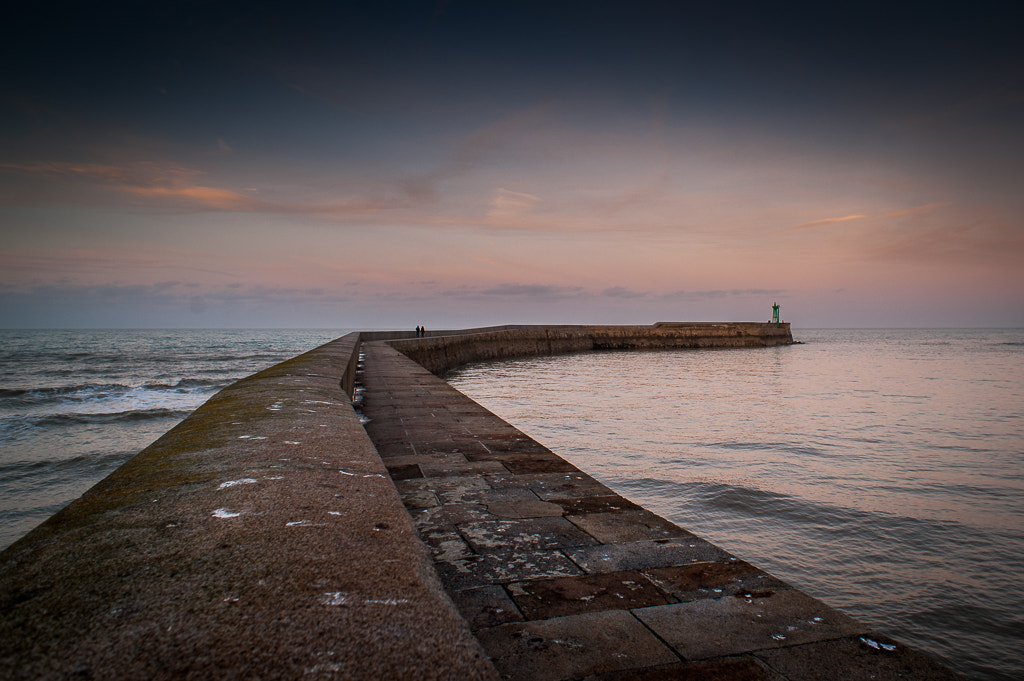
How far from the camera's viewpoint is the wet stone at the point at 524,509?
2951 mm

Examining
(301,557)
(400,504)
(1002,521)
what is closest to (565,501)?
(400,504)

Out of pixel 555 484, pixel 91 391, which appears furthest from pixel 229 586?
pixel 91 391

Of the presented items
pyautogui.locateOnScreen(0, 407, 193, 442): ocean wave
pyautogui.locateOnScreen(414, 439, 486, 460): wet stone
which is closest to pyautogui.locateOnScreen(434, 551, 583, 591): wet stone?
pyautogui.locateOnScreen(414, 439, 486, 460): wet stone

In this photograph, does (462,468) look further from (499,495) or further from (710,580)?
(710,580)

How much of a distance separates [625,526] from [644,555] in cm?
36

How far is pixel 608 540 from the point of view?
2.60 metres

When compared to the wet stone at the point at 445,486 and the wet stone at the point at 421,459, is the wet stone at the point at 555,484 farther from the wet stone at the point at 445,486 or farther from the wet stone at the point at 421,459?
the wet stone at the point at 421,459

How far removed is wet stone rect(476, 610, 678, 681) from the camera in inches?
63.0

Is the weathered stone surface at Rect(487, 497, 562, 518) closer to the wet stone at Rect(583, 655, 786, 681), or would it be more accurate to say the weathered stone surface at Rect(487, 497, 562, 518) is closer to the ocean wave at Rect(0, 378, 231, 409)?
the wet stone at Rect(583, 655, 786, 681)

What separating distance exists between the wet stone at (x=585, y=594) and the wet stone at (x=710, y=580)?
72 millimetres

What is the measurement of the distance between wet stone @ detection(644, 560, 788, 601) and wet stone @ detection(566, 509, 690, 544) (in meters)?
0.33

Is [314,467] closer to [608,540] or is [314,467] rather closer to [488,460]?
[608,540]

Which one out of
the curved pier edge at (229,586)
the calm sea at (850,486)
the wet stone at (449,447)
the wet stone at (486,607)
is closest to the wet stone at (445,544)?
the wet stone at (486,607)

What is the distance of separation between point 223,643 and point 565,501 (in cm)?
236
